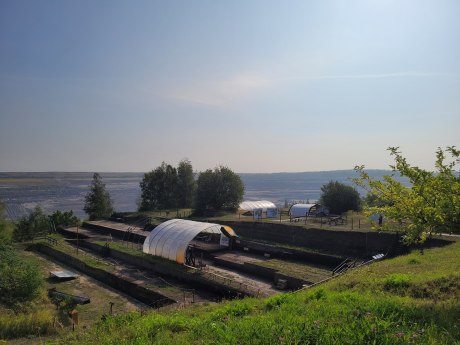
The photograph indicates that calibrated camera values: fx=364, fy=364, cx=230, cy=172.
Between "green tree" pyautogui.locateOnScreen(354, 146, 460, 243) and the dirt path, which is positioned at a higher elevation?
"green tree" pyautogui.locateOnScreen(354, 146, 460, 243)

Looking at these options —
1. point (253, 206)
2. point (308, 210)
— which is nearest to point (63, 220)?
point (253, 206)

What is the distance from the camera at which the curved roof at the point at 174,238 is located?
25016mm

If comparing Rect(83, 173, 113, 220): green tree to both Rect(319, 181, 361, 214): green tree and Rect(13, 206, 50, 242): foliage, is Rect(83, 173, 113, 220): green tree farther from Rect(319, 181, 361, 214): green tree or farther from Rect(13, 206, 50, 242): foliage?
Rect(319, 181, 361, 214): green tree

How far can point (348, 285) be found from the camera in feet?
42.6

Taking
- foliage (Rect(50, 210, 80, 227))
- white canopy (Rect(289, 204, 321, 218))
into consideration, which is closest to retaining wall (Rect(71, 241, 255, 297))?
foliage (Rect(50, 210, 80, 227))

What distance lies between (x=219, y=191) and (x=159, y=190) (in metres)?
13.9

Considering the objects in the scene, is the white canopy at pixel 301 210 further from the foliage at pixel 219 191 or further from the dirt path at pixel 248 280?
the dirt path at pixel 248 280

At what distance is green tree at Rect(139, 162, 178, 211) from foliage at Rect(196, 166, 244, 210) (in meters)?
10.7

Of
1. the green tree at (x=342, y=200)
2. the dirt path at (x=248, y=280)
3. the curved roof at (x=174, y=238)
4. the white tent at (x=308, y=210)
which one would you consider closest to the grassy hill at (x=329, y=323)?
the dirt path at (x=248, y=280)

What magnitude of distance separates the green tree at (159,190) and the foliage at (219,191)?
420 inches

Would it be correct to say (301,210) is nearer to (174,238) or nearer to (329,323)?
(174,238)

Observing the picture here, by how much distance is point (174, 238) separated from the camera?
26.1 meters

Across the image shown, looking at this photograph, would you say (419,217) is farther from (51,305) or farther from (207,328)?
(51,305)

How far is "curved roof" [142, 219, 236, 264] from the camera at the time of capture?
25.0 metres
